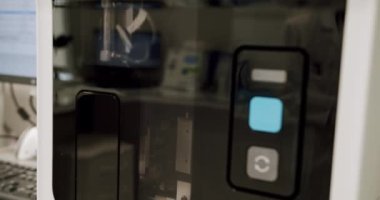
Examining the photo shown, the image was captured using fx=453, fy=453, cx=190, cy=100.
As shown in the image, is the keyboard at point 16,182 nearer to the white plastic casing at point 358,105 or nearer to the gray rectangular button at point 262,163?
the gray rectangular button at point 262,163

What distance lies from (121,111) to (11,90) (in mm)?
1129

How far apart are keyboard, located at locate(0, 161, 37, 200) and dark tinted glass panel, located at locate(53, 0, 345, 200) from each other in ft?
1.20

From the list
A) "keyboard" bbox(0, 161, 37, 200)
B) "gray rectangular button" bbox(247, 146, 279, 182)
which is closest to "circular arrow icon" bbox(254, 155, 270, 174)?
"gray rectangular button" bbox(247, 146, 279, 182)

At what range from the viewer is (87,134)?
2.42 ft

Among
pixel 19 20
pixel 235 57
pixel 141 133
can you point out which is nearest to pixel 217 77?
pixel 235 57

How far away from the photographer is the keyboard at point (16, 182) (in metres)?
1.08

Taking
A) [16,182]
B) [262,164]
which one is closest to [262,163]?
[262,164]

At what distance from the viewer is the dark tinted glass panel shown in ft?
1.81

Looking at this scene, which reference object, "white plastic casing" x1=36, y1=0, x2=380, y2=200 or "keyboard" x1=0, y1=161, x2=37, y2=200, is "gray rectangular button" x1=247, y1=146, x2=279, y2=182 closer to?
"white plastic casing" x1=36, y1=0, x2=380, y2=200

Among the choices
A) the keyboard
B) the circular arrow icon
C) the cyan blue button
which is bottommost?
the keyboard

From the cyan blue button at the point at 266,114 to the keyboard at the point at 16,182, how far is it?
0.68 meters

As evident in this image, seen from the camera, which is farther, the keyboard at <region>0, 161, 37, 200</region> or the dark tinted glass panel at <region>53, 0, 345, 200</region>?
the keyboard at <region>0, 161, 37, 200</region>

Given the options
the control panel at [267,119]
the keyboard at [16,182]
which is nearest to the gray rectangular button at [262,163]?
the control panel at [267,119]

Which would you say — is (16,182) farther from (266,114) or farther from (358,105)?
(358,105)
